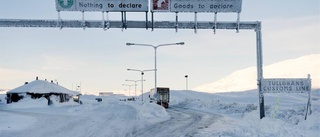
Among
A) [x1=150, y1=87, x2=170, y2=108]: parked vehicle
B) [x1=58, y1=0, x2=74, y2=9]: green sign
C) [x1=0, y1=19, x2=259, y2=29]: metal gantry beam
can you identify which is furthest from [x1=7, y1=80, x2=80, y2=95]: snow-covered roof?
[x1=58, y1=0, x2=74, y2=9]: green sign

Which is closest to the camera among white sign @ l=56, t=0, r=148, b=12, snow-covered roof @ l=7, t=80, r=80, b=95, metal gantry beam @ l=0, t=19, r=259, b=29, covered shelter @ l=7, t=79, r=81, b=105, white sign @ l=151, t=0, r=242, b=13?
metal gantry beam @ l=0, t=19, r=259, b=29

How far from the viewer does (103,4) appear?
80.4ft

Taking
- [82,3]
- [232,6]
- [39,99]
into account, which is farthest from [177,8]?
[39,99]

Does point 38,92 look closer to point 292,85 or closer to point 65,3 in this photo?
point 65,3

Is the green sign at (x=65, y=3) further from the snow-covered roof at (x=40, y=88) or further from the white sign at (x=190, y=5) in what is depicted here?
the snow-covered roof at (x=40, y=88)

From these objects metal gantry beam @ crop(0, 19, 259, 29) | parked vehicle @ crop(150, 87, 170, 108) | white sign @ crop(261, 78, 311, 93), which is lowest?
parked vehicle @ crop(150, 87, 170, 108)

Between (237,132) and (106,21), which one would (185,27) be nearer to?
(106,21)

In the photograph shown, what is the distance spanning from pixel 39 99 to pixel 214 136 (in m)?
54.2

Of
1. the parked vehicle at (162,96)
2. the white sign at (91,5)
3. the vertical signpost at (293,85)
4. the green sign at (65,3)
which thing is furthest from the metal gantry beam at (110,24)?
the parked vehicle at (162,96)

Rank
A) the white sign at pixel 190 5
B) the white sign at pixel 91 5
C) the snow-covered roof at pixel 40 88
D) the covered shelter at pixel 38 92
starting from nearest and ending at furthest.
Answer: the white sign at pixel 91 5
the white sign at pixel 190 5
the covered shelter at pixel 38 92
the snow-covered roof at pixel 40 88

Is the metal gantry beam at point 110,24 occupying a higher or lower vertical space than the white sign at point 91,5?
lower

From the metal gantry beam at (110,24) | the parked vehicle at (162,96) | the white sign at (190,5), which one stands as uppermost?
the white sign at (190,5)

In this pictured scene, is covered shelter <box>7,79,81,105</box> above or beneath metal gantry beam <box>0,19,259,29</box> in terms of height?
beneath

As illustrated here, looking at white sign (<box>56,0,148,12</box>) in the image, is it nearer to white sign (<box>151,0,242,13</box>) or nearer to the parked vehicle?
white sign (<box>151,0,242,13</box>)
